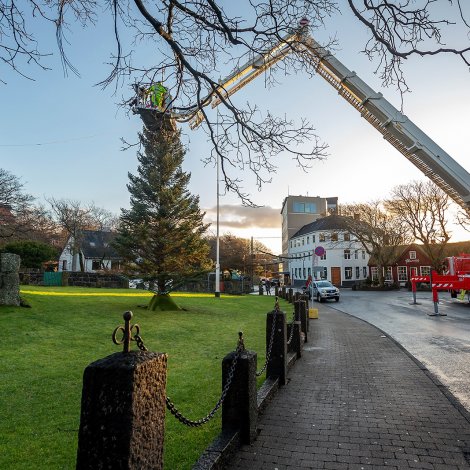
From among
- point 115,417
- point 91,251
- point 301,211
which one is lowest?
point 115,417

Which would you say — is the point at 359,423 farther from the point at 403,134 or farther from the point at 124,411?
the point at 403,134

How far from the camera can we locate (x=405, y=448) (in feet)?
12.8

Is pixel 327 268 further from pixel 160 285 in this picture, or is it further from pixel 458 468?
pixel 458 468

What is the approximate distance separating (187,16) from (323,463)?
523cm

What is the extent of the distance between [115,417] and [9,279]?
14.4 m

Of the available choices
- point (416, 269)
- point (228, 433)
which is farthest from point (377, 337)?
point (416, 269)

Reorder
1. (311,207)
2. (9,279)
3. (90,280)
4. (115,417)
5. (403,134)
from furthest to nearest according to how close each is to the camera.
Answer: (311,207), (90,280), (403,134), (9,279), (115,417)

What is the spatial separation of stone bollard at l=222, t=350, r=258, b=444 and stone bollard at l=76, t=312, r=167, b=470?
2.19 meters

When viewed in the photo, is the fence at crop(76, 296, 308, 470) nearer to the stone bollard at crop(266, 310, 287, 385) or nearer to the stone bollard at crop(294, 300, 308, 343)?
the stone bollard at crop(266, 310, 287, 385)

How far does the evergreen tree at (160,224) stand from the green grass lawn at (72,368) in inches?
119

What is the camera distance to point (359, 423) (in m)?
4.61

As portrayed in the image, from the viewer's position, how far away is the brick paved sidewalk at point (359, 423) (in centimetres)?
366

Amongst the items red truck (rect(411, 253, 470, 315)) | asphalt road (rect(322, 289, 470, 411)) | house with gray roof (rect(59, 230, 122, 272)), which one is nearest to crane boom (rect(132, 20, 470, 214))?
red truck (rect(411, 253, 470, 315))

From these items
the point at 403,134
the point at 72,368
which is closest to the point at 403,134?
the point at 403,134
